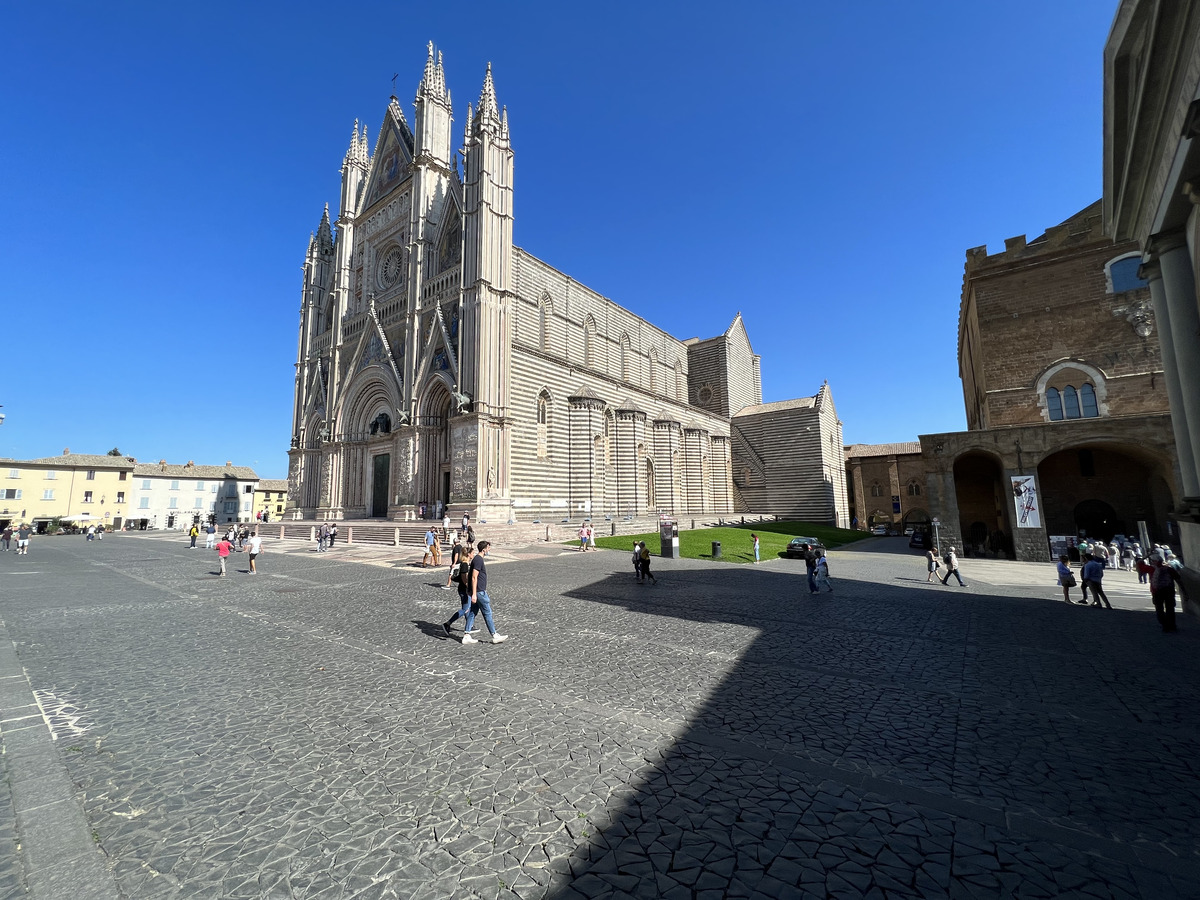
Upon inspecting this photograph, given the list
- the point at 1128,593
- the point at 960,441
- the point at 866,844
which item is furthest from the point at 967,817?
the point at 960,441

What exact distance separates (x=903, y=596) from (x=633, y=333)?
3270cm

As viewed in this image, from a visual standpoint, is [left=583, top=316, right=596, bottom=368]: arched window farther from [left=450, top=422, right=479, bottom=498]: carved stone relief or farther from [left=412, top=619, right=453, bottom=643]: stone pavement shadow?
[left=412, top=619, right=453, bottom=643]: stone pavement shadow

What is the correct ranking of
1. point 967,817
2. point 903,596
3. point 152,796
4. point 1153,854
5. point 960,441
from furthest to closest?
1. point 960,441
2. point 903,596
3. point 152,796
4. point 967,817
5. point 1153,854

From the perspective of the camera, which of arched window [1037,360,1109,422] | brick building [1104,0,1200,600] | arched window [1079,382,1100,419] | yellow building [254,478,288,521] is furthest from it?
yellow building [254,478,288,521]

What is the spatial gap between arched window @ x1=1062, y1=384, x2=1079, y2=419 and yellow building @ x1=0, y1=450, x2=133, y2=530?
73881 mm

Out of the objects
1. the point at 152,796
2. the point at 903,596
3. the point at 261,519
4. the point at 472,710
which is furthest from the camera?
the point at 261,519

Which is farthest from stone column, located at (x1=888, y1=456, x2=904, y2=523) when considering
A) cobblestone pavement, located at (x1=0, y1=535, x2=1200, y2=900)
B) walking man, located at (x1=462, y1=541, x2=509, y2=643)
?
walking man, located at (x1=462, y1=541, x2=509, y2=643)

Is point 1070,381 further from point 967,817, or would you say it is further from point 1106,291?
point 967,817

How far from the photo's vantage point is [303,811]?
3.06 m

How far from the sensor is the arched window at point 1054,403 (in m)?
21.8

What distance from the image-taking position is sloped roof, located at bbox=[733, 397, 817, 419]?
40594 millimetres

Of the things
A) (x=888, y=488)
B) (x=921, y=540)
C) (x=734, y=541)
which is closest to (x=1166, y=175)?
(x=734, y=541)

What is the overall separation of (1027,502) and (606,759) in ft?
73.0

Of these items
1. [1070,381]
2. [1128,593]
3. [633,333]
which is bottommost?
[1128,593]
